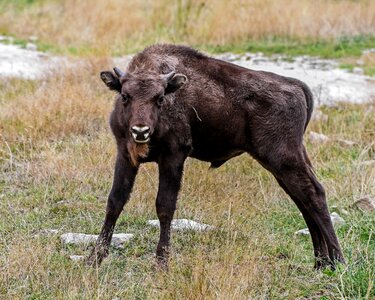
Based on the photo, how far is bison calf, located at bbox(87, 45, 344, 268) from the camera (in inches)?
291

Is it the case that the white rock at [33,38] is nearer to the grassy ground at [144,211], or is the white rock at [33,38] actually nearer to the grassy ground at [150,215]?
the grassy ground at [144,211]

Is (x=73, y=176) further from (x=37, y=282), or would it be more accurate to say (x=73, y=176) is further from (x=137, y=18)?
(x=137, y=18)

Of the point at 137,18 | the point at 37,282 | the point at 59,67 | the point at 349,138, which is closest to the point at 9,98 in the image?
the point at 59,67

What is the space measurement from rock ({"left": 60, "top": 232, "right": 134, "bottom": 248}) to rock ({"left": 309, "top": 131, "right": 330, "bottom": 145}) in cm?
439

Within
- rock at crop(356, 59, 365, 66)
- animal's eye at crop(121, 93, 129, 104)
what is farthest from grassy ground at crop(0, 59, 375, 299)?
rock at crop(356, 59, 365, 66)

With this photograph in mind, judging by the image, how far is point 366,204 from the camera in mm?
9172

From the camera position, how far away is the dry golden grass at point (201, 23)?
63.8ft

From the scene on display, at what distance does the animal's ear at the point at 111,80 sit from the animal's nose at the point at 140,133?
0.67 meters

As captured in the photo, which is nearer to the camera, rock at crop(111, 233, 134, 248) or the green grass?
rock at crop(111, 233, 134, 248)

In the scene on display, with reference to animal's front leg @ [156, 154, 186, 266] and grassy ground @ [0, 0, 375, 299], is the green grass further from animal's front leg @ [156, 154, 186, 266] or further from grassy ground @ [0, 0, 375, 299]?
animal's front leg @ [156, 154, 186, 266]

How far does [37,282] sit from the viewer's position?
6.76 meters

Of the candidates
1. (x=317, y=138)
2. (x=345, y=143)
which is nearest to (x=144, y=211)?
(x=317, y=138)

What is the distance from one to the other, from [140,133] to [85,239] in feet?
5.39

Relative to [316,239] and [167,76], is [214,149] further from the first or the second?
[316,239]
